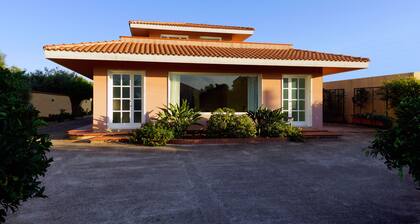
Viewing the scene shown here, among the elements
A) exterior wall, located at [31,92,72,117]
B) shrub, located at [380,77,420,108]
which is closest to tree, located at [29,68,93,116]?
exterior wall, located at [31,92,72,117]

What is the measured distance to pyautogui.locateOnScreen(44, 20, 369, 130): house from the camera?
36.8 feet

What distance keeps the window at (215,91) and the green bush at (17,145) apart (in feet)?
30.4

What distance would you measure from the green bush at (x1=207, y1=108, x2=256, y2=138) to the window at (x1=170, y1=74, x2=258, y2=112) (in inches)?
59.8

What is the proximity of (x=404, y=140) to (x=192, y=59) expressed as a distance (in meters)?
8.67

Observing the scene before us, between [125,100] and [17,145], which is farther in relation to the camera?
[125,100]

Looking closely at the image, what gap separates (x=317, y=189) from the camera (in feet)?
17.3

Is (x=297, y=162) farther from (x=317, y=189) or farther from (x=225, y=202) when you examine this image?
(x=225, y=202)

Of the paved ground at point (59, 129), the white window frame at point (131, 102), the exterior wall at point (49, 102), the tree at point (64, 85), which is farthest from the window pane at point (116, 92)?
the tree at point (64, 85)

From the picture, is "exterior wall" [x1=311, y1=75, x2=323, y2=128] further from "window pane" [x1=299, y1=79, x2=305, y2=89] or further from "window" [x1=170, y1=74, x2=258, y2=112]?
"window" [x1=170, y1=74, x2=258, y2=112]

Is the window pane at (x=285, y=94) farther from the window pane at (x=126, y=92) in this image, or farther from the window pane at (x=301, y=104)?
the window pane at (x=126, y=92)

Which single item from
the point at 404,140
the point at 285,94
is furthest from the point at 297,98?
the point at 404,140

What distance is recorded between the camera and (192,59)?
11.3 meters

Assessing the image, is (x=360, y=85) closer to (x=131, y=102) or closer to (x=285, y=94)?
(x=285, y=94)

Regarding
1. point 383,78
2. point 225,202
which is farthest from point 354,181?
point 383,78
